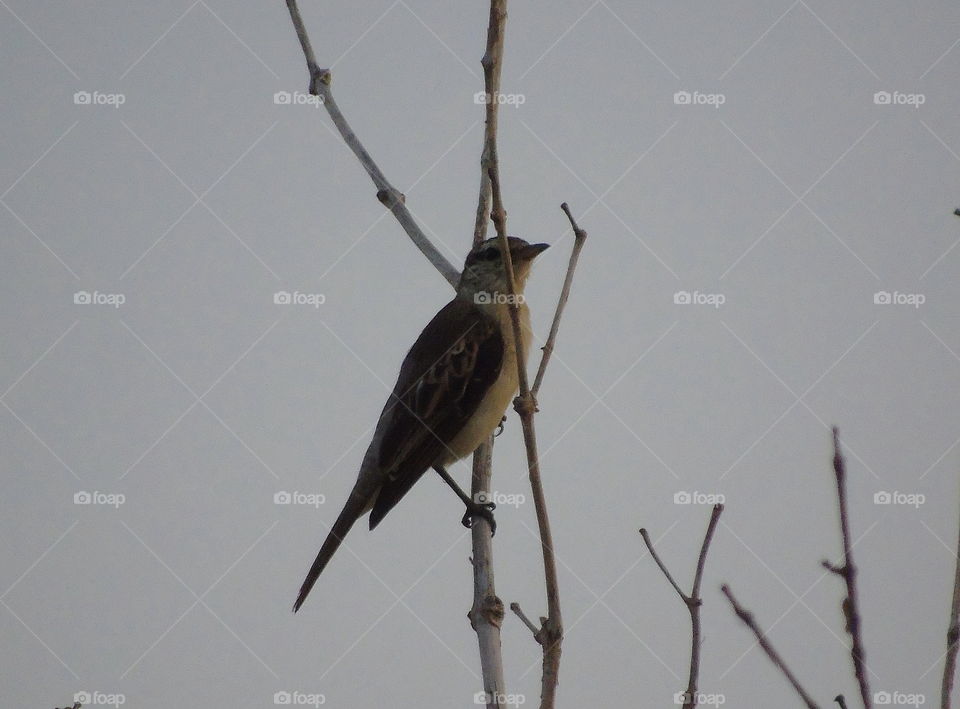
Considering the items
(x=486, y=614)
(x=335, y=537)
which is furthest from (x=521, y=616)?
(x=335, y=537)

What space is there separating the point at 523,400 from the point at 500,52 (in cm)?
160

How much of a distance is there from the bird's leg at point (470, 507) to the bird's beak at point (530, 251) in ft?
5.18

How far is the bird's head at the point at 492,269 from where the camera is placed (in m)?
6.49

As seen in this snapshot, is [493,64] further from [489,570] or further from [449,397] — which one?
[449,397]

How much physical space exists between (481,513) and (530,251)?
2321 millimetres

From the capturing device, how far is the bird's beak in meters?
6.64

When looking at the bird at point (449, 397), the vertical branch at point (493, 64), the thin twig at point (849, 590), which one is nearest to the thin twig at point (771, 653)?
the thin twig at point (849, 590)

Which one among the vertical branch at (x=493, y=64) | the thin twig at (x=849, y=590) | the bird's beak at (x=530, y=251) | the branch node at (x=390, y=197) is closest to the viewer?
the thin twig at (x=849, y=590)

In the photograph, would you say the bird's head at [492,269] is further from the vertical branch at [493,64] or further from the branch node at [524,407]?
the branch node at [524,407]

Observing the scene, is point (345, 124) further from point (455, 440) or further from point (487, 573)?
point (487, 573)

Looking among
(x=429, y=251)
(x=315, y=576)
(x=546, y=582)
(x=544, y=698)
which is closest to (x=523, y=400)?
(x=546, y=582)

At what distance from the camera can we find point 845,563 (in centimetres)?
252

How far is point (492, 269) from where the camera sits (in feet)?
22.2

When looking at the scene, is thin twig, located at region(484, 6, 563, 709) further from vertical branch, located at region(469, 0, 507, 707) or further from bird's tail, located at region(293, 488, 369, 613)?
bird's tail, located at region(293, 488, 369, 613)
